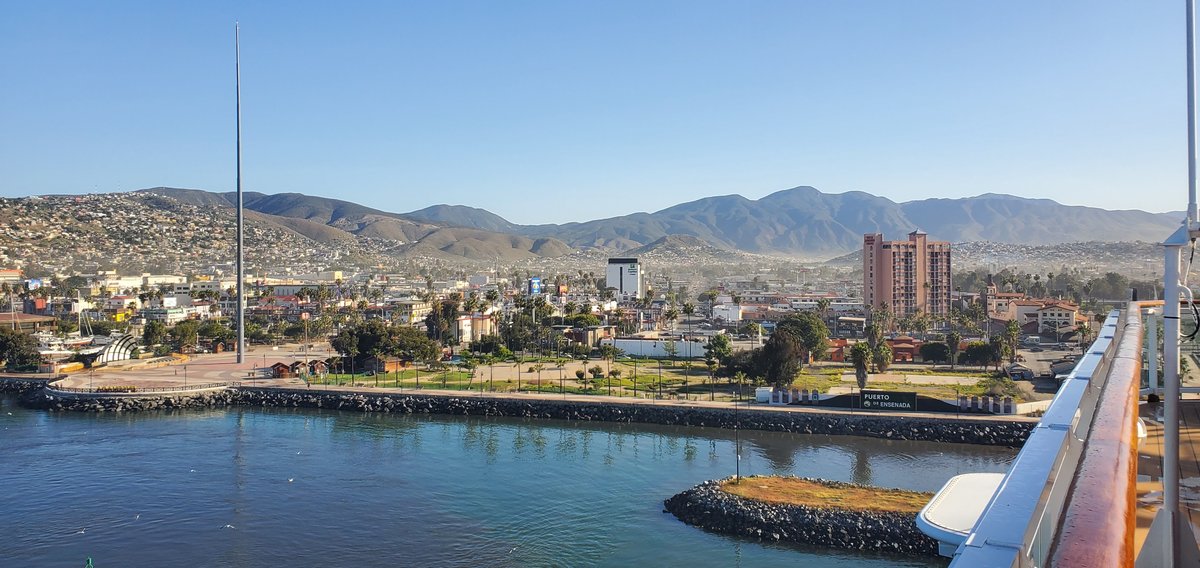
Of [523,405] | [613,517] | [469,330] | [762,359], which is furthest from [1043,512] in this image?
[469,330]

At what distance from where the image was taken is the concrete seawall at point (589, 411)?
25.6 meters

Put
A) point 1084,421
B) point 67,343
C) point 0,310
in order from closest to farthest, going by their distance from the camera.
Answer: point 1084,421
point 67,343
point 0,310

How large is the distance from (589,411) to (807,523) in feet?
47.2

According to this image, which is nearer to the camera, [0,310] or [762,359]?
[762,359]

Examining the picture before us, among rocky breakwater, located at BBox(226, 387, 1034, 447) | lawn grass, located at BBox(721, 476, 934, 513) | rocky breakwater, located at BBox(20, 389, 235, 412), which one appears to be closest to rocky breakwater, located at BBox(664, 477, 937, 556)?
lawn grass, located at BBox(721, 476, 934, 513)

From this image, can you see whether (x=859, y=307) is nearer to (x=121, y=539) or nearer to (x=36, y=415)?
(x=36, y=415)

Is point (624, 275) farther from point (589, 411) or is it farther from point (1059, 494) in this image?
point (1059, 494)

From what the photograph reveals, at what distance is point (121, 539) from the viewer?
16.4 m

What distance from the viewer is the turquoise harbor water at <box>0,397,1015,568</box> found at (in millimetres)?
15688

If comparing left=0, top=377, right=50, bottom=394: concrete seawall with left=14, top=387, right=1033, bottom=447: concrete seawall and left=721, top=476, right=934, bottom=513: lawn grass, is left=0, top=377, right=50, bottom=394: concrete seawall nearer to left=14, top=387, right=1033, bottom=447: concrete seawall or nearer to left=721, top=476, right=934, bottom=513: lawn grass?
left=14, top=387, right=1033, bottom=447: concrete seawall

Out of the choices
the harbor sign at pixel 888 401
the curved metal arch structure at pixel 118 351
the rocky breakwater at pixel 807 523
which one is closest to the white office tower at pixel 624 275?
the curved metal arch structure at pixel 118 351

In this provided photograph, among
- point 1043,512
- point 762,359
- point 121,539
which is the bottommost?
point 121,539

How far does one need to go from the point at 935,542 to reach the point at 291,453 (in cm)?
1753

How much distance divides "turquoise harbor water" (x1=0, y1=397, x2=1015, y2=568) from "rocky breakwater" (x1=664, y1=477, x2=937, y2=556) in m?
0.38
